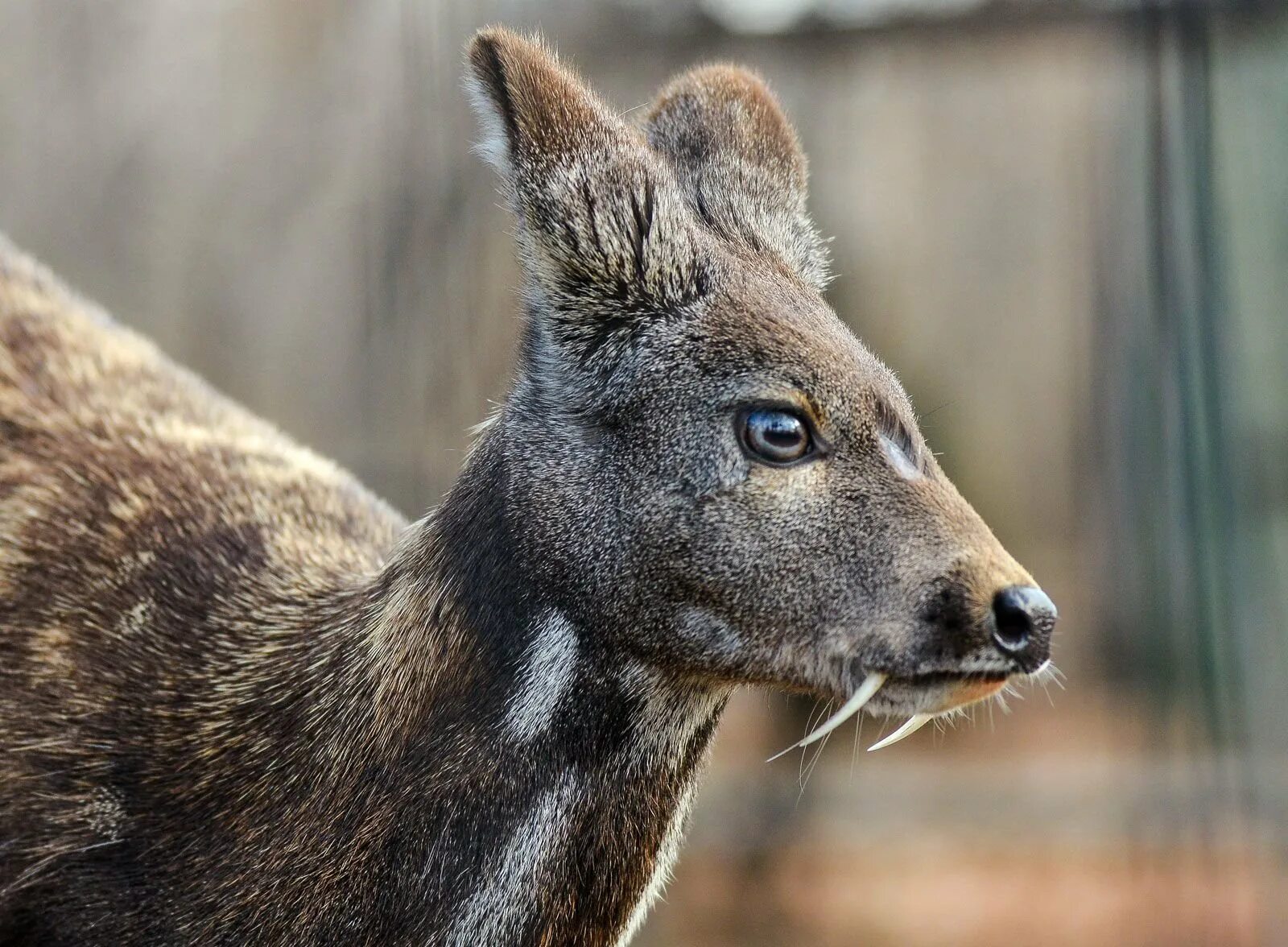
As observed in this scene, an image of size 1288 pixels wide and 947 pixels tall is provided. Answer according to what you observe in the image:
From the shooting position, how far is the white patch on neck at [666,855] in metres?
3.01

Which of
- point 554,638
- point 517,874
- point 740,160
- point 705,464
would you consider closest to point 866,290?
point 740,160

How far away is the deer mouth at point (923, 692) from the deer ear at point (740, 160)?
1.06m

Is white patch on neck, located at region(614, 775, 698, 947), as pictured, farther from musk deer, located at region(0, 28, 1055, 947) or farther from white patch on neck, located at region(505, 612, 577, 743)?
white patch on neck, located at region(505, 612, 577, 743)

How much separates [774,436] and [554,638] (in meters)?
0.60

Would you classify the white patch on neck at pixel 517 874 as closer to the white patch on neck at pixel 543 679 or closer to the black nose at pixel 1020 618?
the white patch on neck at pixel 543 679

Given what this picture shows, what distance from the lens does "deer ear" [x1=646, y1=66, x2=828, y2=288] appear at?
11.0ft

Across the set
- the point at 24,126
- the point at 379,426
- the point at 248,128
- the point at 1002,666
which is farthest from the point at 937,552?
the point at 24,126

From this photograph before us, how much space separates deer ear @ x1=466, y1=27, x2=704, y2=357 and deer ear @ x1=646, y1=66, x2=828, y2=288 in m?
0.29

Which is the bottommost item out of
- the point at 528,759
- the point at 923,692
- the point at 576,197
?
the point at 528,759

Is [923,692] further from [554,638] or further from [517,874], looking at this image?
[517,874]

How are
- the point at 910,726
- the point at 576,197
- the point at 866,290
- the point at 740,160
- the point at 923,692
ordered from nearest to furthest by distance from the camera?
the point at 923,692
the point at 910,726
the point at 576,197
the point at 740,160
the point at 866,290

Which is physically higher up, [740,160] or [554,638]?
[740,160]

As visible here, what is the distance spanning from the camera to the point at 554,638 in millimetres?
2889

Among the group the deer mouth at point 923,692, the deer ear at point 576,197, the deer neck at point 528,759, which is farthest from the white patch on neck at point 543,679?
the deer ear at point 576,197
